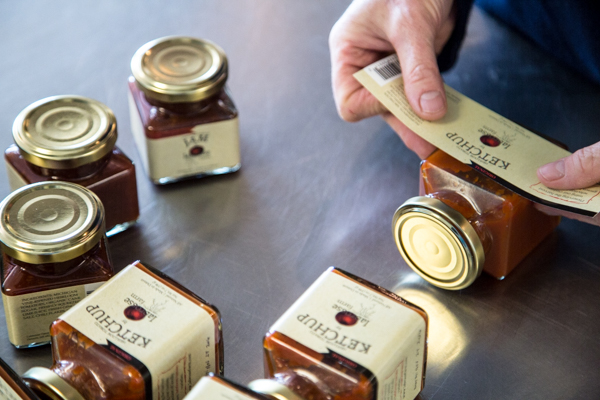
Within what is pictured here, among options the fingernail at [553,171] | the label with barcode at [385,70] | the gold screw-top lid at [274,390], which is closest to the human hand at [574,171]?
the fingernail at [553,171]

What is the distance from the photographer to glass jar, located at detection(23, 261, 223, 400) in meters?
0.63

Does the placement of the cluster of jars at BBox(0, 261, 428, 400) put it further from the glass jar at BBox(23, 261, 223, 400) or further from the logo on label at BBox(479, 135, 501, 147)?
the logo on label at BBox(479, 135, 501, 147)

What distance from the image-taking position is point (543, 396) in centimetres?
75

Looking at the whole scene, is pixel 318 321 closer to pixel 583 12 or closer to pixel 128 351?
pixel 128 351

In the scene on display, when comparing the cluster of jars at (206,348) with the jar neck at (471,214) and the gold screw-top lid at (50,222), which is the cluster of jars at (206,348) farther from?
the jar neck at (471,214)

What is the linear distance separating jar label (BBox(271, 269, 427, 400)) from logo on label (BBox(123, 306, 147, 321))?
0.40ft

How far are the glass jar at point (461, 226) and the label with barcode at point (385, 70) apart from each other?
0.52 feet

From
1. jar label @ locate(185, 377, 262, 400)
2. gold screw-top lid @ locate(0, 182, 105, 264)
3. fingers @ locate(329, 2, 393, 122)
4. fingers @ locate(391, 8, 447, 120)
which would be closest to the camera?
jar label @ locate(185, 377, 262, 400)

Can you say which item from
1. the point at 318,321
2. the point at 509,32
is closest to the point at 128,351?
the point at 318,321

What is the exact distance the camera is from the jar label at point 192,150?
3.12ft

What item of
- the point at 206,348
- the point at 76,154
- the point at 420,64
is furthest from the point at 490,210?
the point at 76,154

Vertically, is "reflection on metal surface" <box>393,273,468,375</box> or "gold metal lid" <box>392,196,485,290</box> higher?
"gold metal lid" <box>392,196,485,290</box>

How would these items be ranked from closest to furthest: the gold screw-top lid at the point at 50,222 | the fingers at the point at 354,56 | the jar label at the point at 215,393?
the jar label at the point at 215,393 < the gold screw-top lid at the point at 50,222 < the fingers at the point at 354,56

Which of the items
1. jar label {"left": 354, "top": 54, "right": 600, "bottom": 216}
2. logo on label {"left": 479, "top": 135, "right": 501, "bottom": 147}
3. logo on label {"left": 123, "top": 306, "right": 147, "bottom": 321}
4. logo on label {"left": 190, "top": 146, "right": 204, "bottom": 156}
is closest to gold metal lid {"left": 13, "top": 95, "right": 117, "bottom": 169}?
logo on label {"left": 190, "top": 146, "right": 204, "bottom": 156}
